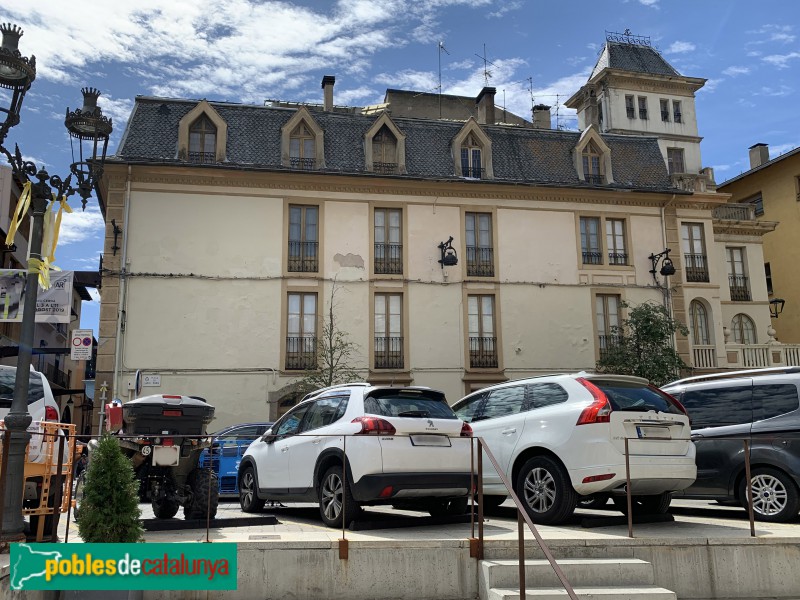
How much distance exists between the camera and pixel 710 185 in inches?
1171

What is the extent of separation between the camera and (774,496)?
9727mm

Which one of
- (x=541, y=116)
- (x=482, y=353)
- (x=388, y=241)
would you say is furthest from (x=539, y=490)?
(x=541, y=116)

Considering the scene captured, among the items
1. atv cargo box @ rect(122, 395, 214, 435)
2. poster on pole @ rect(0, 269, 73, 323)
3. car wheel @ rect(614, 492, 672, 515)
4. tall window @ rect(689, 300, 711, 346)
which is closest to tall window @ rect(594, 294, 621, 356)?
tall window @ rect(689, 300, 711, 346)

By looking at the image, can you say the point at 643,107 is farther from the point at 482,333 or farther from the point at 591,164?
the point at 482,333

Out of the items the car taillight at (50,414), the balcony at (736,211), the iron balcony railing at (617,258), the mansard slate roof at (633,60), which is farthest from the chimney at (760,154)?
the car taillight at (50,414)

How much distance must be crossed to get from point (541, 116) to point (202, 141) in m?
17.9

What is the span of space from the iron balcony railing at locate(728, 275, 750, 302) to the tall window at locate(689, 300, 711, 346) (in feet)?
19.0

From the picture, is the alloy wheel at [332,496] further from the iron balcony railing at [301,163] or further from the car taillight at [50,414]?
the iron balcony railing at [301,163]

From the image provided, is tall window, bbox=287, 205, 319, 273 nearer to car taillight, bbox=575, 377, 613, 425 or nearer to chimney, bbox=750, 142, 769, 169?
car taillight, bbox=575, 377, 613, 425

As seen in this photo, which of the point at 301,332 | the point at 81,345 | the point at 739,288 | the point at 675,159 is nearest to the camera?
the point at 81,345

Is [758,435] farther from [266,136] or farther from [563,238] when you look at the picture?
[266,136]

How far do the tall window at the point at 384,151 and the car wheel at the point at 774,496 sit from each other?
18.1 m

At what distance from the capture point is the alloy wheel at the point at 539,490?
29.0 ft

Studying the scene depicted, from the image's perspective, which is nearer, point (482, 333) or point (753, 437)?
point (753, 437)
